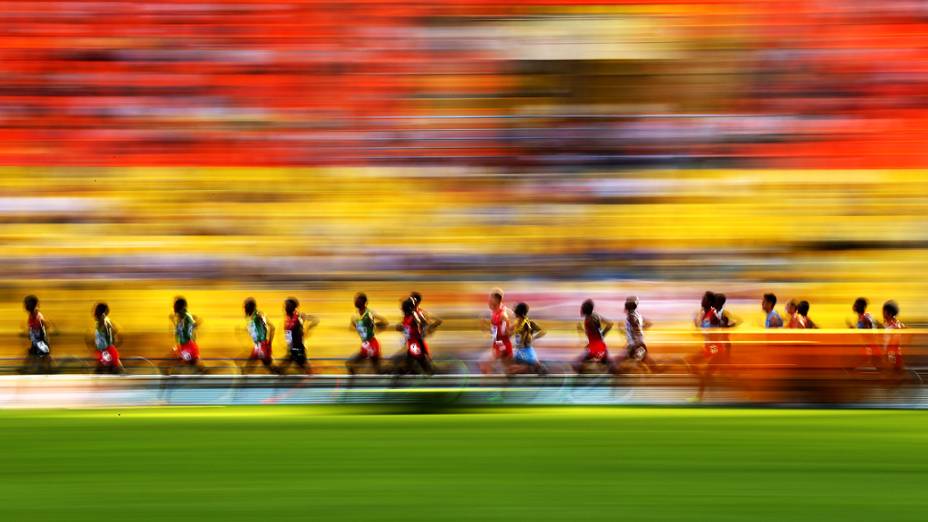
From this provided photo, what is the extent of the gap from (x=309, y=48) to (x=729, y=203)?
19.4 ft

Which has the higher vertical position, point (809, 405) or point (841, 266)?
point (841, 266)

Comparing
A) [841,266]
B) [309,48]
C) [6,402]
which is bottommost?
[6,402]

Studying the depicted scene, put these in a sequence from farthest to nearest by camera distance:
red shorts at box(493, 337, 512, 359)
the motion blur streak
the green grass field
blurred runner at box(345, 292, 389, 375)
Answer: the motion blur streak, blurred runner at box(345, 292, 389, 375), red shorts at box(493, 337, 512, 359), the green grass field

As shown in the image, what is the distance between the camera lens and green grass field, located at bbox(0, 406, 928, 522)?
282 inches

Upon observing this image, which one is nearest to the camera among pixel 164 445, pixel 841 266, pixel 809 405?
pixel 164 445

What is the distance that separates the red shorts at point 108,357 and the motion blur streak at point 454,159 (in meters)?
2.61

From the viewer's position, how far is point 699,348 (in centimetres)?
1466

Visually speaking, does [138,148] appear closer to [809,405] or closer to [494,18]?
[494,18]

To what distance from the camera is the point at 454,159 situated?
20172mm

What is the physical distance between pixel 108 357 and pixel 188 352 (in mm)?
875

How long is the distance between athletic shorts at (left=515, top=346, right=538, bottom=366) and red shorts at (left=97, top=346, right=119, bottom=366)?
4.40 metres

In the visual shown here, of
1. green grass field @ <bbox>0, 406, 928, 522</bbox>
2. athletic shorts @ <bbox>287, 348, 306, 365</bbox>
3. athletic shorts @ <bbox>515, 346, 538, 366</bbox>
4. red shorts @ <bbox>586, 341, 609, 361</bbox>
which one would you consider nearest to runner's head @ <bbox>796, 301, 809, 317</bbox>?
red shorts @ <bbox>586, 341, 609, 361</bbox>

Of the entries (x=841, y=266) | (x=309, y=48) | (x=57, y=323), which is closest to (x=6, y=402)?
(x=57, y=323)

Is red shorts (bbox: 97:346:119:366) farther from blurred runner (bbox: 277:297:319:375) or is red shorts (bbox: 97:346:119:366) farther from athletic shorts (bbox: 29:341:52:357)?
blurred runner (bbox: 277:297:319:375)
